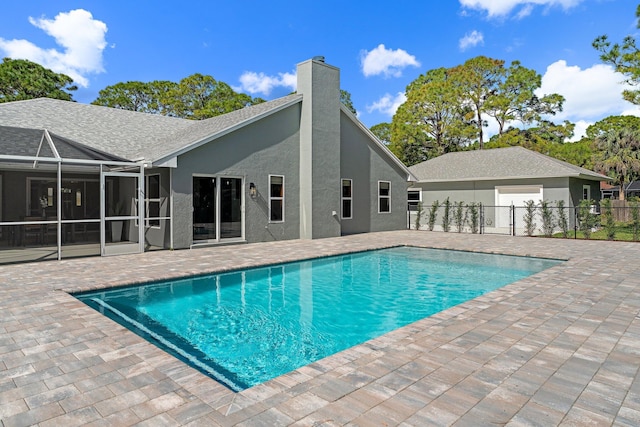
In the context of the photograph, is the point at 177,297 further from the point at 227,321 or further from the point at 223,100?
the point at 223,100

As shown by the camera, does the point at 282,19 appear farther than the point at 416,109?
No

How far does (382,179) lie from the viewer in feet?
55.4

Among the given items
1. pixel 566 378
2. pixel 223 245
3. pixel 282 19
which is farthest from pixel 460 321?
pixel 282 19

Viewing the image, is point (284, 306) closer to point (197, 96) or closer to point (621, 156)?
point (197, 96)

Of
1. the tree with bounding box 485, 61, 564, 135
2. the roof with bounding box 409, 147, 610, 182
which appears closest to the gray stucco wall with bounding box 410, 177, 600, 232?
the roof with bounding box 409, 147, 610, 182

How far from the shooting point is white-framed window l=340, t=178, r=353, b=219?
15305 mm

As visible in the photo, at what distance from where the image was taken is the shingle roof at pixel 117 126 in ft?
39.0

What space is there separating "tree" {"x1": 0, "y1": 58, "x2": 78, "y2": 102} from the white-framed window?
21.1m

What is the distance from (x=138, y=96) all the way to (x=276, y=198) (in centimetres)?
2481

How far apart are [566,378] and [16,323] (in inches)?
226

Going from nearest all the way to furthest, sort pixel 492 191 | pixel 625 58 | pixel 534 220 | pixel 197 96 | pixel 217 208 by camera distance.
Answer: pixel 217 208, pixel 534 220, pixel 625 58, pixel 492 191, pixel 197 96

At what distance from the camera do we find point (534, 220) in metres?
17.6

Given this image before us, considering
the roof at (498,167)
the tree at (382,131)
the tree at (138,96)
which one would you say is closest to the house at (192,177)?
the roof at (498,167)

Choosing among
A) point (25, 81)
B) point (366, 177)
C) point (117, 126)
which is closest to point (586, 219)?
point (366, 177)
